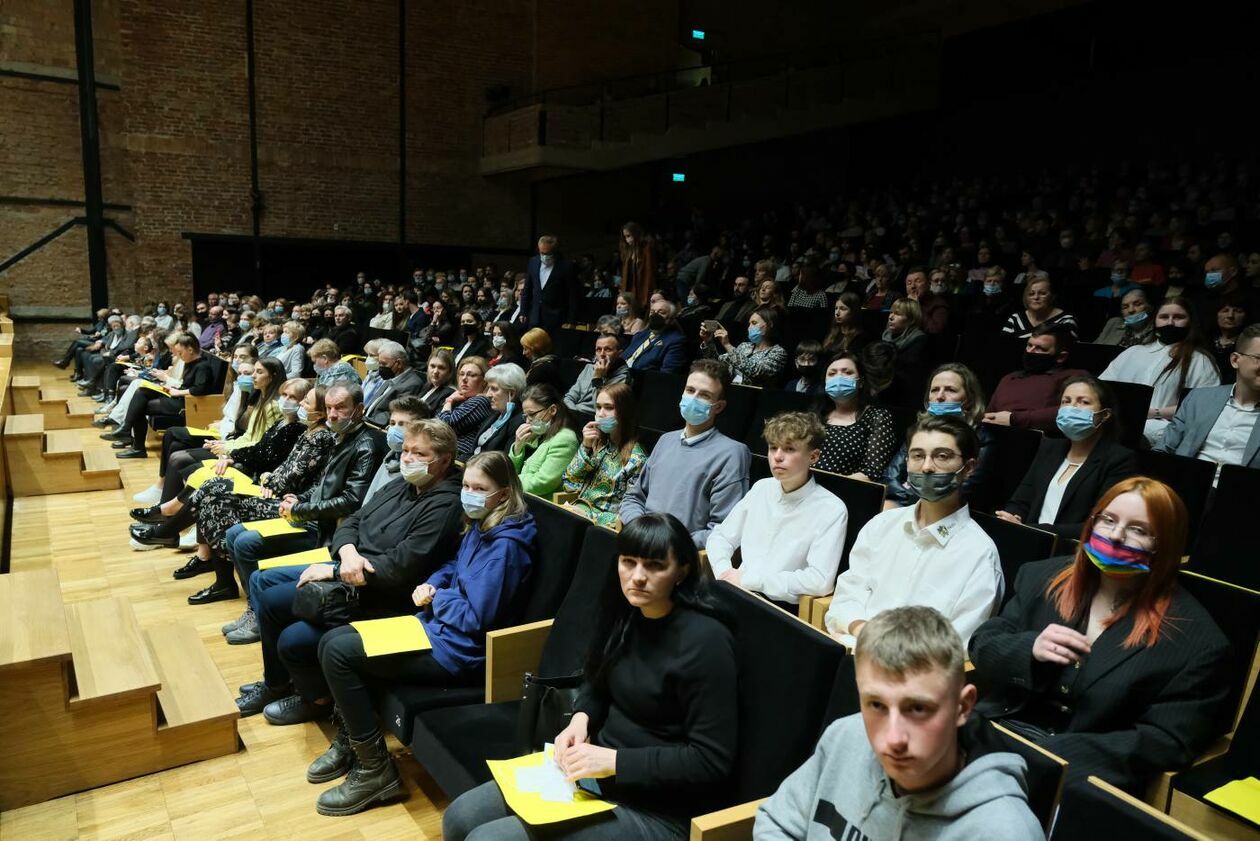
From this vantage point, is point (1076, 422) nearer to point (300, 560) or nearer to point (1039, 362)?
point (1039, 362)

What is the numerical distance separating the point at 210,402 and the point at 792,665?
6.26m

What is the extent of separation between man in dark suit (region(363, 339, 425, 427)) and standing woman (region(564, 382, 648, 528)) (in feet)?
6.99

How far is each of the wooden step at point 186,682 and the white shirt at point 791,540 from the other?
1.64 m

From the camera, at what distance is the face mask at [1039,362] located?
363 cm

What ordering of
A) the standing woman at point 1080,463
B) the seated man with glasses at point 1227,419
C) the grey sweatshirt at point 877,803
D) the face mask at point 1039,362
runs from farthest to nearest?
the face mask at point 1039,362
the seated man with glasses at point 1227,419
the standing woman at point 1080,463
the grey sweatshirt at point 877,803

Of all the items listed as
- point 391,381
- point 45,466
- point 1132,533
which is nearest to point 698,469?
point 1132,533

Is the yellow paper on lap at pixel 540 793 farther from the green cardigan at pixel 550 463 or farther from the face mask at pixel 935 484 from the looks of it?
the green cardigan at pixel 550 463

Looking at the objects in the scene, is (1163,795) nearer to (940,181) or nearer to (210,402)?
(210,402)

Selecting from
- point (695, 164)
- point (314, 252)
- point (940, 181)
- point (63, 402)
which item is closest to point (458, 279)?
point (314, 252)

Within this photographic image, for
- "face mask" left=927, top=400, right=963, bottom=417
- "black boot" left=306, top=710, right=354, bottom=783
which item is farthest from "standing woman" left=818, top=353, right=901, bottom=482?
"black boot" left=306, top=710, right=354, bottom=783

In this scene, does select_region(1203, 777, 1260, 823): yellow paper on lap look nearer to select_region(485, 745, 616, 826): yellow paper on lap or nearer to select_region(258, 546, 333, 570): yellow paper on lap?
select_region(485, 745, 616, 826): yellow paper on lap

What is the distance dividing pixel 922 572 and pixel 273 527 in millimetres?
2566

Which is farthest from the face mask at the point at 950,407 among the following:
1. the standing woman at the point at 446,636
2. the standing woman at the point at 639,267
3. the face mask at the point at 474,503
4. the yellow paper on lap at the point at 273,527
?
the standing woman at the point at 639,267

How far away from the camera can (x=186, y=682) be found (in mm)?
2857
